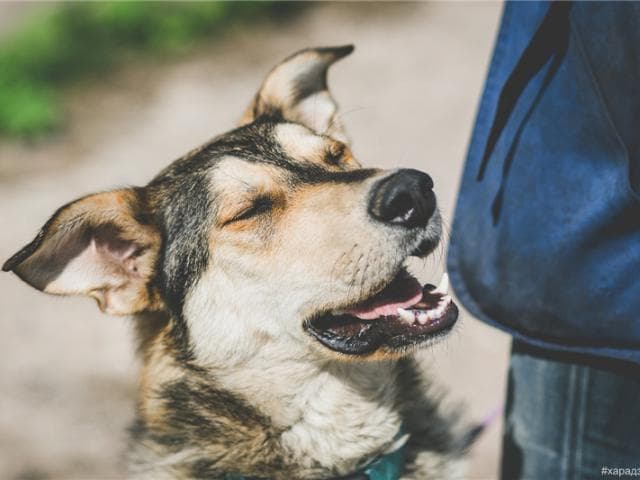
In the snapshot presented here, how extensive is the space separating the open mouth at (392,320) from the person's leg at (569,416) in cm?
47

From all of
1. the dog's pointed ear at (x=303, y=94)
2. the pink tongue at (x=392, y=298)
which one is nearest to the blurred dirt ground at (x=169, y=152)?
the pink tongue at (x=392, y=298)

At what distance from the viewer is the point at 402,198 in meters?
2.57

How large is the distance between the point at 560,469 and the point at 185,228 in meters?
1.70

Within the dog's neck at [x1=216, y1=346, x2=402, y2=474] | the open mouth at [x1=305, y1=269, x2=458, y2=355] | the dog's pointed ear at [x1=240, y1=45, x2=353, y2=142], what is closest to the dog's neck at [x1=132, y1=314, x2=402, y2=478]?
the dog's neck at [x1=216, y1=346, x2=402, y2=474]

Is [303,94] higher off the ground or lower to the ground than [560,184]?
higher

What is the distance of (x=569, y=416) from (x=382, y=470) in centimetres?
72

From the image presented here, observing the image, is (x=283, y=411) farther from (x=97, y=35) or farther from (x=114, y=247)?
(x=97, y=35)

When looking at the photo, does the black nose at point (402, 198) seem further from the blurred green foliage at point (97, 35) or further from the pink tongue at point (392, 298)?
the blurred green foliage at point (97, 35)

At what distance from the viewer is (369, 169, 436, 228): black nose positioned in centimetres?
255

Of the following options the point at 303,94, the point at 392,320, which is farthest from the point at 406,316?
the point at 303,94

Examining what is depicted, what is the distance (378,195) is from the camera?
257 centimetres

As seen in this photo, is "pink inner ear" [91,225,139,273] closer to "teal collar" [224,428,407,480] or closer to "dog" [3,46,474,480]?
"dog" [3,46,474,480]

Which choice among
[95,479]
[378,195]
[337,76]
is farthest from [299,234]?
[337,76]

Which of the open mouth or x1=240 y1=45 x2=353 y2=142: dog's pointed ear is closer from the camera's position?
the open mouth
